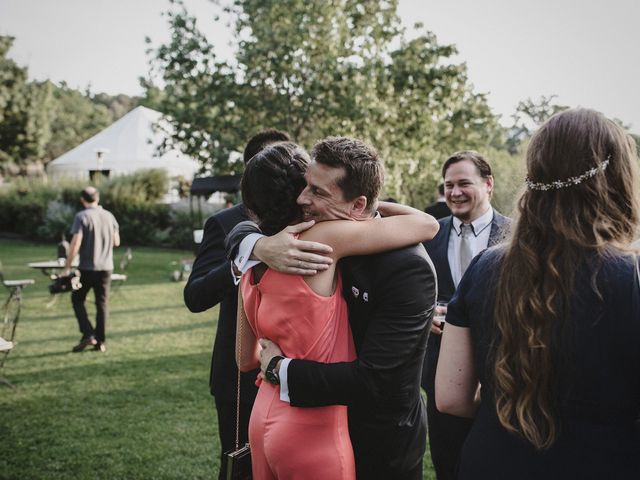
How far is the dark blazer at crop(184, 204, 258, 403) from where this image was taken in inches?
114

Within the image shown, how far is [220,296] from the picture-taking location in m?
2.90

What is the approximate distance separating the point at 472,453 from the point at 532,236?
0.71 meters

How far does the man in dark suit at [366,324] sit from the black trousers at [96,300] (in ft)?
25.4

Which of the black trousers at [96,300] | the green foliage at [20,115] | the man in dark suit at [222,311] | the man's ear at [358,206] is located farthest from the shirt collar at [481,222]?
the green foliage at [20,115]

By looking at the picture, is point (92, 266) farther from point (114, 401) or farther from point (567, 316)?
point (567, 316)

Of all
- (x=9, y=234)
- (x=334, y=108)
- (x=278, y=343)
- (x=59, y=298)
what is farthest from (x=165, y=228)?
(x=278, y=343)

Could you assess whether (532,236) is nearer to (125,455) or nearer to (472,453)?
(472,453)

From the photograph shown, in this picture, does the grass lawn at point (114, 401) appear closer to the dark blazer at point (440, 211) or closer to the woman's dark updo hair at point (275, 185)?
the woman's dark updo hair at point (275, 185)

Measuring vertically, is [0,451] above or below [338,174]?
below

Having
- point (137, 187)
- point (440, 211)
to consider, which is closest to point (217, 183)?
point (440, 211)

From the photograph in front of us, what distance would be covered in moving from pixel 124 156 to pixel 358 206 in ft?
98.7

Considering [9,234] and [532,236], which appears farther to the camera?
[9,234]

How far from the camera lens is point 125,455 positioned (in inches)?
205

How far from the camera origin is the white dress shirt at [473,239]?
3.82m
